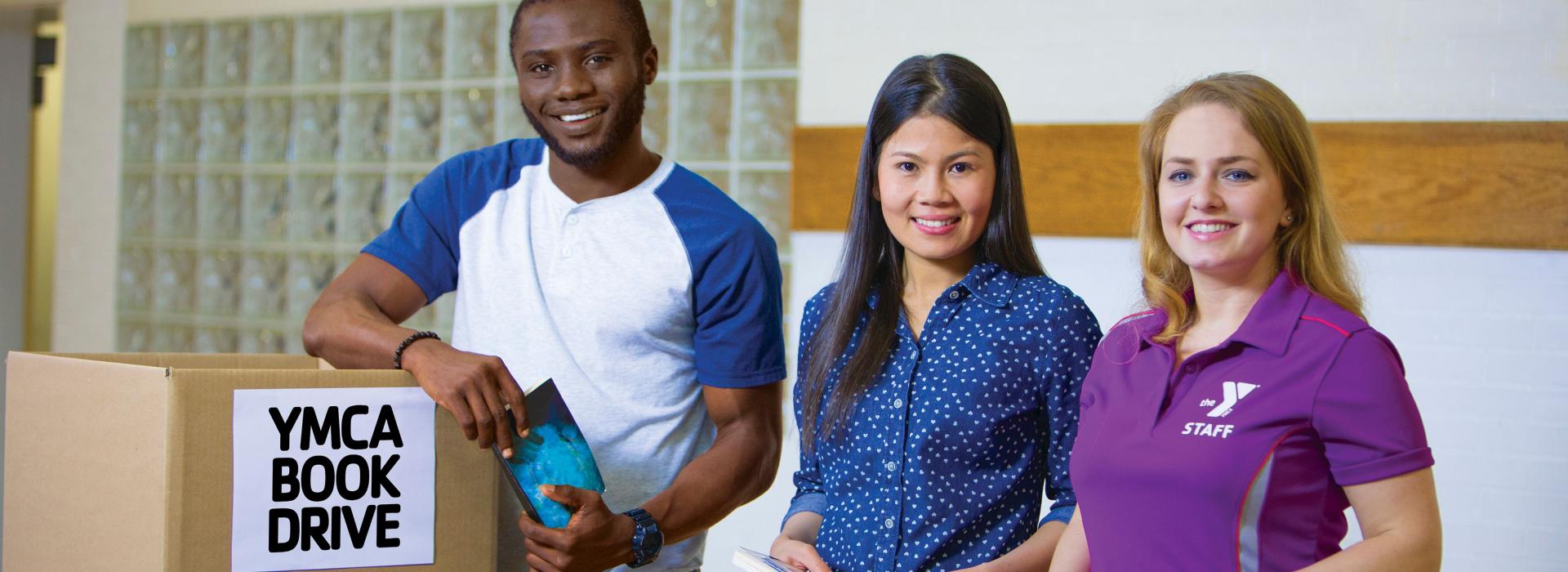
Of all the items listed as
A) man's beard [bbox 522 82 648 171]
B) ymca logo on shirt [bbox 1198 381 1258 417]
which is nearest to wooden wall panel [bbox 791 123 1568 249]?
man's beard [bbox 522 82 648 171]

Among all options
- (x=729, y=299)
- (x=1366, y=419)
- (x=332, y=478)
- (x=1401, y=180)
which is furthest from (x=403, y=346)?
(x=1401, y=180)

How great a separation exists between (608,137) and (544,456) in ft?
1.41

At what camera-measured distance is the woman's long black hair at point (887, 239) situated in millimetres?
1370

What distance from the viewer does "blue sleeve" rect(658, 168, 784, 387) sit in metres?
1.50

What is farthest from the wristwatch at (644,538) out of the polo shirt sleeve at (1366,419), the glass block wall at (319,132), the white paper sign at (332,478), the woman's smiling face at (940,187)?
the glass block wall at (319,132)

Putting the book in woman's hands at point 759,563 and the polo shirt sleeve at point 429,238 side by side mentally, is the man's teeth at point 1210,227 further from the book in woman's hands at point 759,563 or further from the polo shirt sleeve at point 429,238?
the polo shirt sleeve at point 429,238

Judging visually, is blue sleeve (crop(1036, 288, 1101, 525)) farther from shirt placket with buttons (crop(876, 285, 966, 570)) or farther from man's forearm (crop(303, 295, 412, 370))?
man's forearm (crop(303, 295, 412, 370))

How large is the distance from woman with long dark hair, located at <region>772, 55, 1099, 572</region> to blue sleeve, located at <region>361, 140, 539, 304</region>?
1.64 ft

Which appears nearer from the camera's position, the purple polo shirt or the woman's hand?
the purple polo shirt

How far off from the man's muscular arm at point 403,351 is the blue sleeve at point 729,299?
28 cm

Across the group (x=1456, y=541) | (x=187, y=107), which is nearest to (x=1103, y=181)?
(x=1456, y=541)

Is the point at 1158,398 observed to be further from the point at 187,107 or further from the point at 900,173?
the point at 187,107

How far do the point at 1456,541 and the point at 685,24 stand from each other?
234cm

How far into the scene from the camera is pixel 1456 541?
274cm
